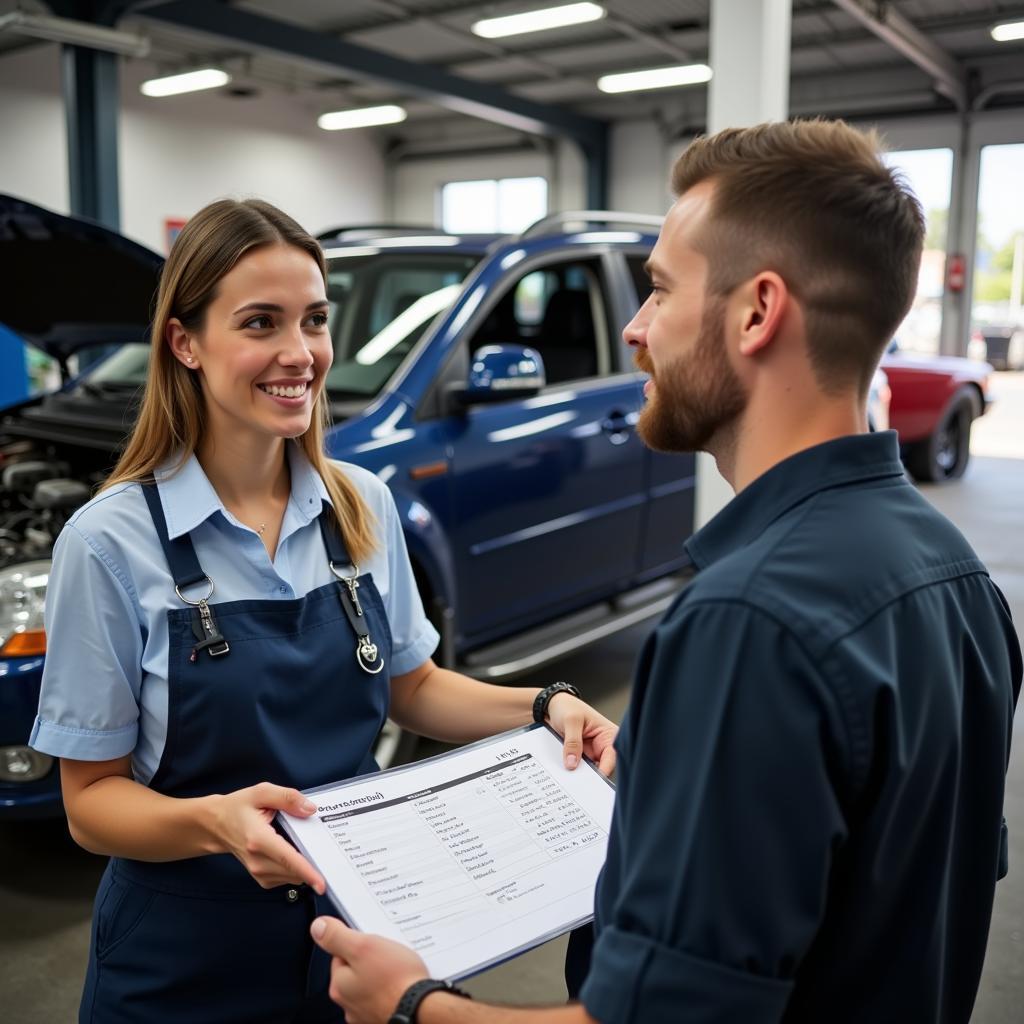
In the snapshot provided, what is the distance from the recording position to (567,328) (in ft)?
14.7

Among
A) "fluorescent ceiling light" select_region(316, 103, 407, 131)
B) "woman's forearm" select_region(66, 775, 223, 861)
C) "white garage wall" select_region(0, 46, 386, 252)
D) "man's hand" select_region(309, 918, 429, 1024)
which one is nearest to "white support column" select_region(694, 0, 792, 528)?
"woman's forearm" select_region(66, 775, 223, 861)

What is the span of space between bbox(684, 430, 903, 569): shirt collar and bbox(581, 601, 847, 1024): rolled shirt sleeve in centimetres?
14

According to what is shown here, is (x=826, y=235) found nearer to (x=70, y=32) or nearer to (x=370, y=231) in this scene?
(x=370, y=231)

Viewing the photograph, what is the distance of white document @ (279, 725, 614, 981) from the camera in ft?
3.64

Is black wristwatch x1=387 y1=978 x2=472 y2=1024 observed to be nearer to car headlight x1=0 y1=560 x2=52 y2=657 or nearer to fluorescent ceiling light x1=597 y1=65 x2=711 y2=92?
car headlight x1=0 y1=560 x2=52 y2=657

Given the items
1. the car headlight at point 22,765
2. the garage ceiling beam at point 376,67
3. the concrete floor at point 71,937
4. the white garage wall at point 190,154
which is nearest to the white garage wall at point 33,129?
the white garage wall at point 190,154

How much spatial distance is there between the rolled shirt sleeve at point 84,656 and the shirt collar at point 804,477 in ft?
2.64

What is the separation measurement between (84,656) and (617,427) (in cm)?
301

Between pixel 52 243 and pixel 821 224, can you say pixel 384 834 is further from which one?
pixel 52 243

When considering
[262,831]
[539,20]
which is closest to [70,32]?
[539,20]

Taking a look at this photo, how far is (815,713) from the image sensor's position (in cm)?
81

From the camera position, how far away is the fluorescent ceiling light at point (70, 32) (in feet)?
25.4

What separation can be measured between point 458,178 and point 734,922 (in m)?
17.5

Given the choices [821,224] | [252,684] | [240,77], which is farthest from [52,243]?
[240,77]
